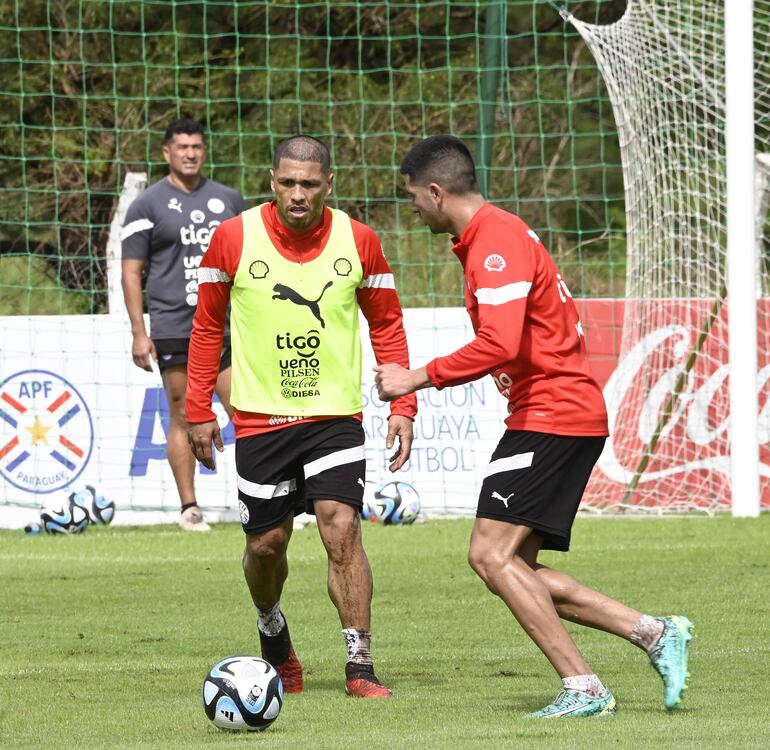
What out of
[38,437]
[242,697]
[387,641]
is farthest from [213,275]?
[38,437]

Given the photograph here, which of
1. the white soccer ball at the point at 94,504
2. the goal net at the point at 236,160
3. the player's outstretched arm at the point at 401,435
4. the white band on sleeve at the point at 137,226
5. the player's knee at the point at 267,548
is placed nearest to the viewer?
the player's outstretched arm at the point at 401,435

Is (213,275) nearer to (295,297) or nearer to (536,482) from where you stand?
(295,297)

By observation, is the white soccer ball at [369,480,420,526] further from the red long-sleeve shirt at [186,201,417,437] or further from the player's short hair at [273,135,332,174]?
Result: the player's short hair at [273,135,332,174]

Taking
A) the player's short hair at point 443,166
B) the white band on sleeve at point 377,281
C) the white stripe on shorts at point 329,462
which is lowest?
the white stripe on shorts at point 329,462

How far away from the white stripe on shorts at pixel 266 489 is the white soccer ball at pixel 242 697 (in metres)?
1.03

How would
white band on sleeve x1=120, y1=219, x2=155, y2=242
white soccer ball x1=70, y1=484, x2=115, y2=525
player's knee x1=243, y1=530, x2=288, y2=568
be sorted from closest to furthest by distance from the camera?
player's knee x1=243, y1=530, x2=288, y2=568 < white band on sleeve x1=120, y1=219, x2=155, y2=242 < white soccer ball x1=70, y1=484, x2=115, y2=525

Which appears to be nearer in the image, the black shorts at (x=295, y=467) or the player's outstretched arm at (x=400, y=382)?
the player's outstretched arm at (x=400, y=382)

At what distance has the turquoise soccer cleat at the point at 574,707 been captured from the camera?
5.89 m

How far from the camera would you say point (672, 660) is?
5938mm

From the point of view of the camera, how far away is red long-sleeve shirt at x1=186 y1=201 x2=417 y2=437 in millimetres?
6902

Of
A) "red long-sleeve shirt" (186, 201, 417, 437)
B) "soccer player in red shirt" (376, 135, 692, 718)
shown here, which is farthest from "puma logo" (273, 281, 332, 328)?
"soccer player in red shirt" (376, 135, 692, 718)

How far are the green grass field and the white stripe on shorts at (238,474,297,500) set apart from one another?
789 millimetres

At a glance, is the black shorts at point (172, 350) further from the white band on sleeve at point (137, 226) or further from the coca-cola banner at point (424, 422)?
the coca-cola banner at point (424, 422)

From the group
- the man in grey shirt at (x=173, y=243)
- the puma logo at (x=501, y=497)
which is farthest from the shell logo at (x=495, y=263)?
the man in grey shirt at (x=173, y=243)
